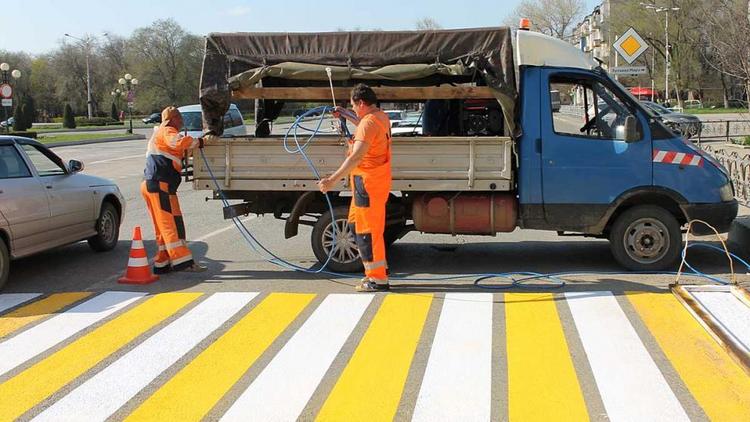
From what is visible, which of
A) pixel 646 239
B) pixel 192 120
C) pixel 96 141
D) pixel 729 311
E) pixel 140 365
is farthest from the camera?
pixel 96 141

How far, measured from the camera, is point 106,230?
10203 mm

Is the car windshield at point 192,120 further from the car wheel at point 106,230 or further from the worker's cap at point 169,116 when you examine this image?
the worker's cap at point 169,116

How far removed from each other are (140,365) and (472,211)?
4133 mm

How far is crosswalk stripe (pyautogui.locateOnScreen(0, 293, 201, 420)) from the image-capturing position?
4.88 m

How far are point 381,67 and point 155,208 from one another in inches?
117

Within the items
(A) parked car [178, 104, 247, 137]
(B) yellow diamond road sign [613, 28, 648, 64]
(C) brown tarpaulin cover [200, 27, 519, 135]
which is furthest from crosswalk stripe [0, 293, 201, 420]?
(A) parked car [178, 104, 247, 137]

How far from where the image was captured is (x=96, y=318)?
6.76 meters

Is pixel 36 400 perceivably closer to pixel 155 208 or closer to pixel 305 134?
pixel 155 208

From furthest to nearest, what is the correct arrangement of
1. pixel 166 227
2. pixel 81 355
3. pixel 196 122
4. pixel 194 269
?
pixel 196 122 → pixel 194 269 → pixel 166 227 → pixel 81 355

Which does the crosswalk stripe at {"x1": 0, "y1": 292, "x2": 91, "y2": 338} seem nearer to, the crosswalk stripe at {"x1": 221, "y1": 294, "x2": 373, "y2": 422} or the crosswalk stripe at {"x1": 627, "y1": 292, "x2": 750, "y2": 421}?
the crosswalk stripe at {"x1": 221, "y1": 294, "x2": 373, "y2": 422}

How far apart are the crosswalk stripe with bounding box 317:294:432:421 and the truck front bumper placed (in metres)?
3.09

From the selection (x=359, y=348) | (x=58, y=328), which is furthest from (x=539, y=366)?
(x=58, y=328)

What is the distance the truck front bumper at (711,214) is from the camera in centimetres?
796

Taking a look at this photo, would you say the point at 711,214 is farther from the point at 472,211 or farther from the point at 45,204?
the point at 45,204
